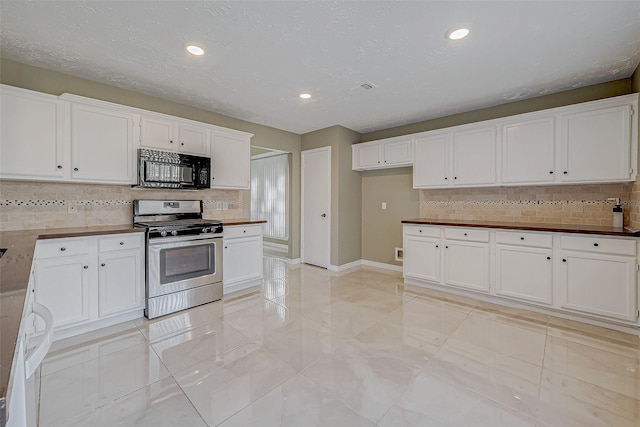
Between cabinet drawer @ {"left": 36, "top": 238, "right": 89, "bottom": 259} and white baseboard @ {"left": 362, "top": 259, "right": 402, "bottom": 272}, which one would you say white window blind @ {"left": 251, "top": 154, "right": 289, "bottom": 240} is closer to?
white baseboard @ {"left": 362, "top": 259, "right": 402, "bottom": 272}

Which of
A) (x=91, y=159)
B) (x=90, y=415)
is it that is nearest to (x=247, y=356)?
(x=90, y=415)

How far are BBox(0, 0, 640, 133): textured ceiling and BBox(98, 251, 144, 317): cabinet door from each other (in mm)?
1883

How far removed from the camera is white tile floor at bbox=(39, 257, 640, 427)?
1.67 metres

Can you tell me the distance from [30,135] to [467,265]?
4.77 m

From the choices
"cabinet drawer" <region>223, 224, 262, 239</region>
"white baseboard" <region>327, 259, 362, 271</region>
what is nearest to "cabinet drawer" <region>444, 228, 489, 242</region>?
"white baseboard" <region>327, 259, 362, 271</region>

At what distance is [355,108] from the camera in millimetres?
3994

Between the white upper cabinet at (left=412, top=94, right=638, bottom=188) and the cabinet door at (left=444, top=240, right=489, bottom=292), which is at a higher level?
the white upper cabinet at (left=412, top=94, right=638, bottom=188)

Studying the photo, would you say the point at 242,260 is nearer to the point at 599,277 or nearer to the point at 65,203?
the point at 65,203

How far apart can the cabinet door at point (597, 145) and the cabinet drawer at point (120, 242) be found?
4640mm

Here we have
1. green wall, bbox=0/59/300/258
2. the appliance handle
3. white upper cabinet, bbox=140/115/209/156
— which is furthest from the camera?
white upper cabinet, bbox=140/115/209/156

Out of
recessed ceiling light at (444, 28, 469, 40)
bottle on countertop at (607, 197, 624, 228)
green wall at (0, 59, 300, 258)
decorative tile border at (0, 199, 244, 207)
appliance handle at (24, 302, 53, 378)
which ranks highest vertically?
recessed ceiling light at (444, 28, 469, 40)

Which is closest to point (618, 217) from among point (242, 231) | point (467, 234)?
point (467, 234)

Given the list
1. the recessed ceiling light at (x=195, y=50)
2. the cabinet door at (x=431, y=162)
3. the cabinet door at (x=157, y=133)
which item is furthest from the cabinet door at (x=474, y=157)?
the cabinet door at (x=157, y=133)

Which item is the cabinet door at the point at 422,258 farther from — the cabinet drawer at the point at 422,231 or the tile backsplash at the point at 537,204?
the tile backsplash at the point at 537,204
